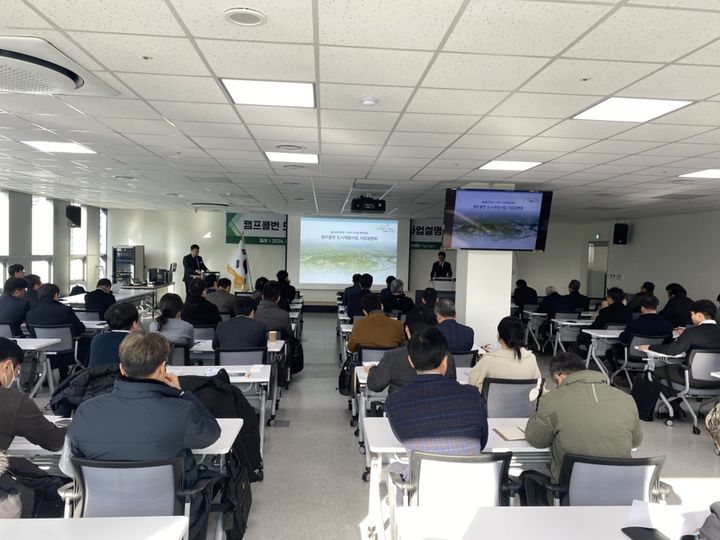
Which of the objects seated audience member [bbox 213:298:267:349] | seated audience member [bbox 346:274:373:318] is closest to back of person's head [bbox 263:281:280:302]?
seated audience member [bbox 213:298:267:349]

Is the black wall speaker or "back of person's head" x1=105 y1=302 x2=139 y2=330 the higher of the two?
the black wall speaker

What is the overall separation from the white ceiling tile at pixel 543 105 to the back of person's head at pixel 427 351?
182 centimetres

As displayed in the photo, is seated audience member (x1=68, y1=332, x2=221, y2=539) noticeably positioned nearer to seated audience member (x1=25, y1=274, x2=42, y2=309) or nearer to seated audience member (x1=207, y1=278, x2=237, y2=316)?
seated audience member (x1=207, y1=278, x2=237, y2=316)

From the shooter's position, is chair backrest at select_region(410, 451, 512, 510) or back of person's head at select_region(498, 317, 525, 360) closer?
chair backrest at select_region(410, 451, 512, 510)

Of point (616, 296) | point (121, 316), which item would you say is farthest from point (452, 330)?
point (616, 296)

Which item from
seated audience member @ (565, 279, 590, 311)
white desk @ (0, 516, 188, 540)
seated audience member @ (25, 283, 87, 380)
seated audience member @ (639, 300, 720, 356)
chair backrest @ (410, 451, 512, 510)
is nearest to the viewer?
white desk @ (0, 516, 188, 540)

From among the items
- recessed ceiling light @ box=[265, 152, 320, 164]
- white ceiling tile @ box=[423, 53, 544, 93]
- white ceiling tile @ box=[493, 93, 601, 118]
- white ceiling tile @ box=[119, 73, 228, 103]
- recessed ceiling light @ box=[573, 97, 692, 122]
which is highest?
recessed ceiling light @ box=[265, 152, 320, 164]

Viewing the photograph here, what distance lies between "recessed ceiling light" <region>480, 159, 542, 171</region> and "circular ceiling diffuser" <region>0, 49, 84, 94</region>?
4.18m

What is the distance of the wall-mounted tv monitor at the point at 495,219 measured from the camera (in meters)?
6.65

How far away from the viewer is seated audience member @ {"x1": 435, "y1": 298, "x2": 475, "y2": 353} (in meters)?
4.76

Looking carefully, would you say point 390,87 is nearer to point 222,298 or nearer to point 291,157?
point 291,157

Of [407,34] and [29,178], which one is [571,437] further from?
[29,178]

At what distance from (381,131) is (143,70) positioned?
80.8 inches

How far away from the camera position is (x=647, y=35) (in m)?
2.42
